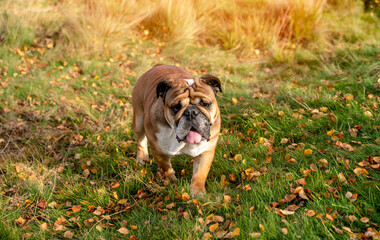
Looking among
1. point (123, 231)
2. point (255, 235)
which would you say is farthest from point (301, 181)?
point (123, 231)

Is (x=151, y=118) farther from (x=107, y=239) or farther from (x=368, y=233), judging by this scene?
(x=368, y=233)

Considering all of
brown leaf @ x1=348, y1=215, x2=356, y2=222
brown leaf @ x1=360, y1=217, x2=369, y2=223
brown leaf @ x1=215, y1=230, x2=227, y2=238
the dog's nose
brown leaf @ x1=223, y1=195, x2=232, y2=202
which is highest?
the dog's nose

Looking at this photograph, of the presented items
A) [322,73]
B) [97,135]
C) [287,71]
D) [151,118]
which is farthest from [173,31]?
[151,118]

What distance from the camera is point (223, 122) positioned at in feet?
16.3

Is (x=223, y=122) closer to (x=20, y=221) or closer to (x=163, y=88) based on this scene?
(x=163, y=88)

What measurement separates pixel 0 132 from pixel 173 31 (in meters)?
5.25

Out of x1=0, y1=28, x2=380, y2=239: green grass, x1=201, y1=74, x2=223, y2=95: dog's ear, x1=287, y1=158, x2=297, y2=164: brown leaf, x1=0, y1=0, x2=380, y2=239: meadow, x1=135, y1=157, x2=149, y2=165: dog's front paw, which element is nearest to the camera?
x1=0, y1=28, x2=380, y2=239: green grass

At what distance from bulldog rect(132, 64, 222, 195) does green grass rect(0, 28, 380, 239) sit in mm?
292

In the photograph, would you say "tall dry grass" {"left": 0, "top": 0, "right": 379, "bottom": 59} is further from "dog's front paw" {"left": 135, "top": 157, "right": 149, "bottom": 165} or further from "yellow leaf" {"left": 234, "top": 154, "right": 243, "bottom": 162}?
"yellow leaf" {"left": 234, "top": 154, "right": 243, "bottom": 162}

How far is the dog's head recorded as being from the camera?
3035 millimetres

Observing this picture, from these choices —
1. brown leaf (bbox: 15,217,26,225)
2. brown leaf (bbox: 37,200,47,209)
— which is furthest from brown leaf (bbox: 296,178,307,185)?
brown leaf (bbox: 15,217,26,225)

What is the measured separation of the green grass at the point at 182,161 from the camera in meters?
Result: 2.83

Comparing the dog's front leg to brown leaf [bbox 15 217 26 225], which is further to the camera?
the dog's front leg

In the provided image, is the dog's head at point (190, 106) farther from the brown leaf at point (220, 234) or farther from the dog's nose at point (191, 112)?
the brown leaf at point (220, 234)
